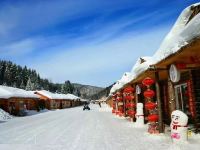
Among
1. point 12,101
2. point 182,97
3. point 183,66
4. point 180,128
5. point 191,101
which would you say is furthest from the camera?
point 12,101

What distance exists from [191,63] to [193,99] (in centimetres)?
342

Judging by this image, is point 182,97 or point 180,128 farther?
point 182,97

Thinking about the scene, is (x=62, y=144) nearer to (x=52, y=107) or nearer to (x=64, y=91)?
(x=52, y=107)

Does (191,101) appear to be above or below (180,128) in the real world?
above

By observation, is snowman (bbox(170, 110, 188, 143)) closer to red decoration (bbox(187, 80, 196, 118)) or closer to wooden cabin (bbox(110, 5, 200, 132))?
wooden cabin (bbox(110, 5, 200, 132))

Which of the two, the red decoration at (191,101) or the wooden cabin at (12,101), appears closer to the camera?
the red decoration at (191,101)

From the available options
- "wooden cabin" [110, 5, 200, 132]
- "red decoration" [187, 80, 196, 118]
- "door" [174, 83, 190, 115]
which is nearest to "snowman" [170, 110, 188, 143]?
"wooden cabin" [110, 5, 200, 132]

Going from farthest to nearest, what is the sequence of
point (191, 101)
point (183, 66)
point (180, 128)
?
1. point (191, 101)
2. point (183, 66)
3. point (180, 128)

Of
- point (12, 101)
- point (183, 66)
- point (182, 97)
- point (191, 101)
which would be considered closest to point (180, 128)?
point (183, 66)

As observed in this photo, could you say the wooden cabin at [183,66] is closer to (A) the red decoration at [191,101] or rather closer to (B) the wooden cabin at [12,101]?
(A) the red decoration at [191,101]

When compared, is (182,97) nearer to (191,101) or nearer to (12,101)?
(191,101)

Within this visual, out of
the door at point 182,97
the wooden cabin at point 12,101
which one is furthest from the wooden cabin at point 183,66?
the wooden cabin at point 12,101

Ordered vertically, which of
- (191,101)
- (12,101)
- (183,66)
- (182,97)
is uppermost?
(12,101)

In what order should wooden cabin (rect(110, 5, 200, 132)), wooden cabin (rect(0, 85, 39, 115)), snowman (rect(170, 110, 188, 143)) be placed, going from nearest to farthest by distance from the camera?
wooden cabin (rect(110, 5, 200, 132)), snowman (rect(170, 110, 188, 143)), wooden cabin (rect(0, 85, 39, 115))
